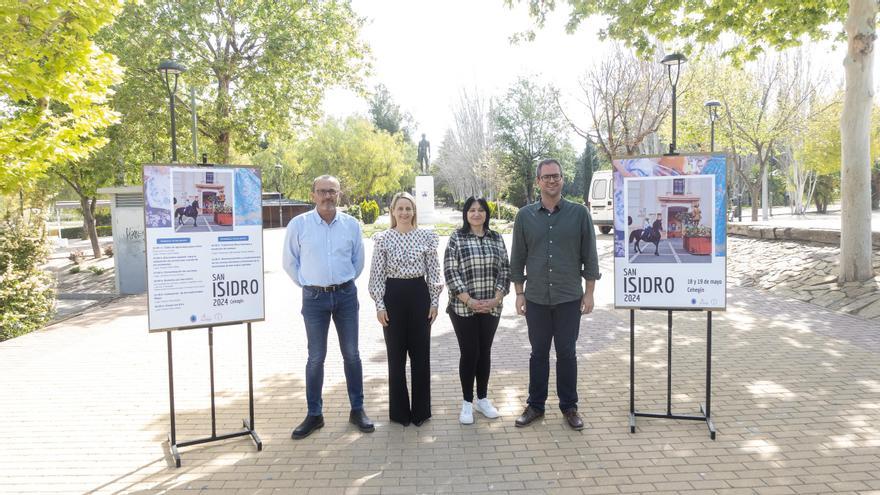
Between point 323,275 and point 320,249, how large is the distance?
20 centimetres

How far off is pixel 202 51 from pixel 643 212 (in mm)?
16037

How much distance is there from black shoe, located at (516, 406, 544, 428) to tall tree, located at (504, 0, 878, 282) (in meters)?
7.74

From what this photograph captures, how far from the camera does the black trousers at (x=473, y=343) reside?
14.7ft

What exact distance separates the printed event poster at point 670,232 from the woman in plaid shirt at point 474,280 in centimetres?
94

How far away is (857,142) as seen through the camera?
30.9ft

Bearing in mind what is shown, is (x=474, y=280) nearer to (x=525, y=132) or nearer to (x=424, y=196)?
(x=424, y=196)

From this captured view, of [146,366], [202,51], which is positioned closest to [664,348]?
[146,366]

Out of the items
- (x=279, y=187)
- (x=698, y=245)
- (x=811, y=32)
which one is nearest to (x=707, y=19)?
(x=811, y=32)

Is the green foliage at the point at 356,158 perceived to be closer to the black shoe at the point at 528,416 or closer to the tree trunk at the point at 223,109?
the tree trunk at the point at 223,109

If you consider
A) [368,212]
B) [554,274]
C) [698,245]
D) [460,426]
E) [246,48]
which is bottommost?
[460,426]

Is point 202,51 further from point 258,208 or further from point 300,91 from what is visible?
point 258,208

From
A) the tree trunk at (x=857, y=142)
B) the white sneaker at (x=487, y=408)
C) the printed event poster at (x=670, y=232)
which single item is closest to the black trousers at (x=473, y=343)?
the white sneaker at (x=487, y=408)

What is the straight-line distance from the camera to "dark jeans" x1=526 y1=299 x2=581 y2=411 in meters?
4.37

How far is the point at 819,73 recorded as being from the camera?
26.7m
